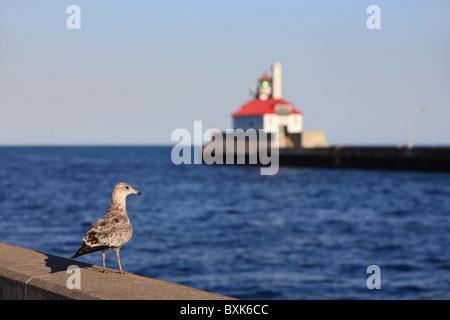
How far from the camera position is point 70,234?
931 inches

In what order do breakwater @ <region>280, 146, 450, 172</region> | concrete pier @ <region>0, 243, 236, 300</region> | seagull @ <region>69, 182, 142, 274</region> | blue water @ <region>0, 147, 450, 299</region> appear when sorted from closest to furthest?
concrete pier @ <region>0, 243, 236, 300</region>, seagull @ <region>69, 182, 142, 274</region>, blue water @ <region>0, 147, 450, 299</region>, breakwater @ <region>280, 146, 450, 172</region>

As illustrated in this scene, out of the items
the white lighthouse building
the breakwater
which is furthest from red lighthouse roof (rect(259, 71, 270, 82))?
the breakwater

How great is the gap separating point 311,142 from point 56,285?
73845mm

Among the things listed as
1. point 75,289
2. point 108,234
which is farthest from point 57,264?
point 75,289

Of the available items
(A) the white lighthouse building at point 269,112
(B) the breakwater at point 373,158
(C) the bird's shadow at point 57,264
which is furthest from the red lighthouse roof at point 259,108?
(C) the bird's shadow at point 57,264

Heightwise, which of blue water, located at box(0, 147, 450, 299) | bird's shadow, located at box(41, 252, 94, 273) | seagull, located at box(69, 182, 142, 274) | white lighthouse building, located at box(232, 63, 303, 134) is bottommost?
blue water, located at box(0, 147, 450, 299)

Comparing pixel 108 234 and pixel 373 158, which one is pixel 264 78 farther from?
pixel 108 234

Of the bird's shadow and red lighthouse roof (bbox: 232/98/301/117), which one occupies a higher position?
red lighthouse roof (bbox: 232/98/301/117)

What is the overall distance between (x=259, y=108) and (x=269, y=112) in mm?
3083

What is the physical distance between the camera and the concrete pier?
13.6 ft

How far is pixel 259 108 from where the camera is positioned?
268 feet

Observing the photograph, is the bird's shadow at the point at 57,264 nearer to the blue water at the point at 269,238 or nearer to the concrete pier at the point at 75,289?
the concrete pier at the point at 75,289

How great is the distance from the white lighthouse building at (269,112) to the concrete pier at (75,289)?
7437cm

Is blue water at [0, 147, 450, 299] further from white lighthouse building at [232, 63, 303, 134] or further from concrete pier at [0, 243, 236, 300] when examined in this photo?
white lighthouse building at [232, 63, 303, 134]
